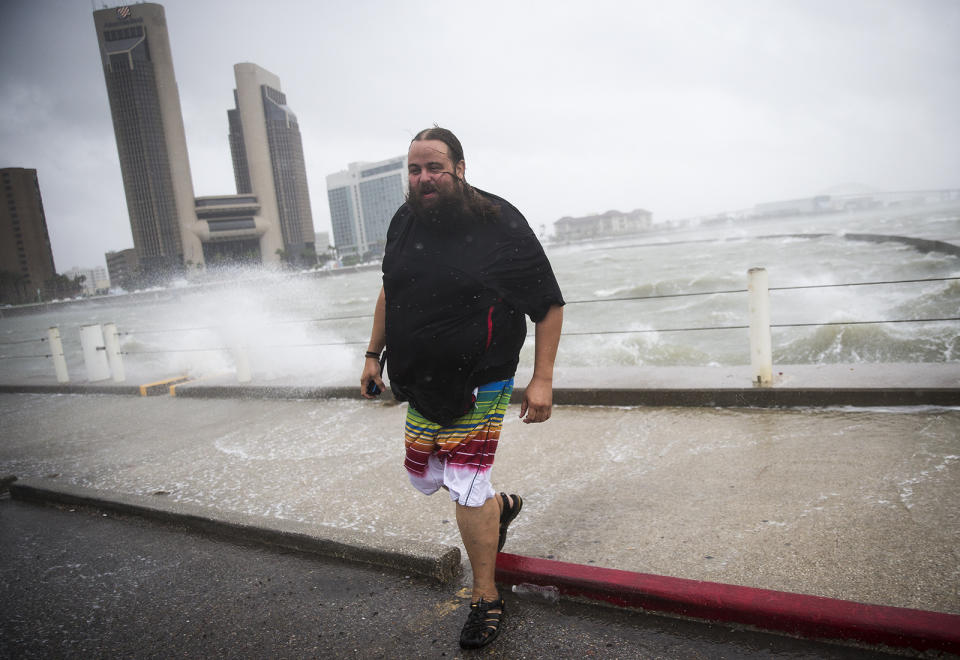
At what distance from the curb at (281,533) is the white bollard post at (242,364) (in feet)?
11.6

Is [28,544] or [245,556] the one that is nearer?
[245,556]

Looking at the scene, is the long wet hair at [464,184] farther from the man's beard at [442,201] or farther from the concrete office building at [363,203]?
the concrete office building at [363,203]

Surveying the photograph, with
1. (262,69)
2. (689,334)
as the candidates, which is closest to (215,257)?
(262,69)

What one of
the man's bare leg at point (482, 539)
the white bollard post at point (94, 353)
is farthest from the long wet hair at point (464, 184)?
the white bollard post at point (94, 353)

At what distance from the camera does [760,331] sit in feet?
16.0

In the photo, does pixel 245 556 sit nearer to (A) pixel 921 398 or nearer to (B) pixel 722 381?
(B) pixel 722 381

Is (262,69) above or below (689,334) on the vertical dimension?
above

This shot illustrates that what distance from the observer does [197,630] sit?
2.38m

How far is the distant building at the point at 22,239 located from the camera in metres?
45.5

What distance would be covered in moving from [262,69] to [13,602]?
200754 mm

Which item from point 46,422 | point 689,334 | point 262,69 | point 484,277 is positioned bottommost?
point 689,334

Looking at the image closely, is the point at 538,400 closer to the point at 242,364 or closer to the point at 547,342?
the point at 547,342

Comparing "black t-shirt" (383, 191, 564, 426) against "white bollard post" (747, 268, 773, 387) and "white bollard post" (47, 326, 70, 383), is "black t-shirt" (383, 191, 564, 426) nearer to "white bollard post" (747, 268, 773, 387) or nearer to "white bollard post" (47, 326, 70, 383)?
"white bollard post" (747, 268, 773, 387)

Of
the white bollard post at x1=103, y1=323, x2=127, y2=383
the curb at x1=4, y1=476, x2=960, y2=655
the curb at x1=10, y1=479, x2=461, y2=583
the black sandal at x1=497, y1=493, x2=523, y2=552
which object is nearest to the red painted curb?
the curb at x1=4, y1=476, x2=960, y2=655
